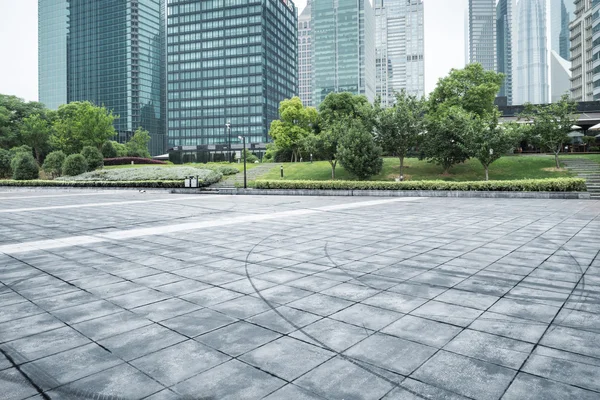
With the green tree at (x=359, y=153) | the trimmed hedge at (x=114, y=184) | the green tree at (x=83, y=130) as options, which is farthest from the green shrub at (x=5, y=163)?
the green tree at (x=359, y=153)

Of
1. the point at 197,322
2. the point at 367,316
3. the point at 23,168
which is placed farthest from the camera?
the point at 23,168

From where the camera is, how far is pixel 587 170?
103 ft

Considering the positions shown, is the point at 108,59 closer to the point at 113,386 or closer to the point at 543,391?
the point at 113,386

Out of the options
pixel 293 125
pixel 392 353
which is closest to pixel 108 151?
pixel 293 125

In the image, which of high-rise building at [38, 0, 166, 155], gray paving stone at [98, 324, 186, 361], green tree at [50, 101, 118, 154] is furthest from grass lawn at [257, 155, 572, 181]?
high-rise building at [38, 0, 166, 155]

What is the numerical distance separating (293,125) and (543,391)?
180 ft

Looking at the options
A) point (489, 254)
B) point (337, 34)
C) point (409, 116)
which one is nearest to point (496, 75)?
point (409, 116)

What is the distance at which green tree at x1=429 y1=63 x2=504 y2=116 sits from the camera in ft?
131

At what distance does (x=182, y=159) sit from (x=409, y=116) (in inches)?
2011

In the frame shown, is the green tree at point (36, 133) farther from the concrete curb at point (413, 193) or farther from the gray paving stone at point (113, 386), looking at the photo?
the gray paving stone at point (113, 386)

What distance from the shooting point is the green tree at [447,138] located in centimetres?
3309

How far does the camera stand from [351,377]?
302 cm

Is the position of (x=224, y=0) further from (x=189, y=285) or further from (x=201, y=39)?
(x=189, y=285)

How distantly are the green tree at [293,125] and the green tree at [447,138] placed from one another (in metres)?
23.0
